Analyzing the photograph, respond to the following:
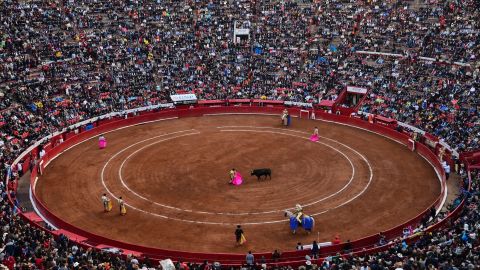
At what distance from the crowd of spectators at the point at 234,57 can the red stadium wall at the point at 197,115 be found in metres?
2.86

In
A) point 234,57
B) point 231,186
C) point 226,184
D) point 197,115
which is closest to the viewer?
point 231,186

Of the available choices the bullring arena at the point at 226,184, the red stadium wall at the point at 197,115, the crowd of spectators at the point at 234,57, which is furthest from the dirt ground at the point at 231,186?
the crowd of spectators at the point at 234,57

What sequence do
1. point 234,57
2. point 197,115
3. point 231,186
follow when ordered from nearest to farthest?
point 231,186, point 197,115, point 234,57

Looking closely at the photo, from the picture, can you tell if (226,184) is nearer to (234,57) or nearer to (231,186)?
(231,186)

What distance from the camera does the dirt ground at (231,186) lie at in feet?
123

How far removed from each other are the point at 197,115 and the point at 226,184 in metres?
20.5

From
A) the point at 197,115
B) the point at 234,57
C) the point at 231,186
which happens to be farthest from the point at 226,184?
the point at 234,57

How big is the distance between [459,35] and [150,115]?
37.8 meters

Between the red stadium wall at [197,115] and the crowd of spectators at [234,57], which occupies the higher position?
the crowd of spectators at [234,57]

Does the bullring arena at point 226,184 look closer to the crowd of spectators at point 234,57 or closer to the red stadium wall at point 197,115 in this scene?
the red stadium wall at point 197,115

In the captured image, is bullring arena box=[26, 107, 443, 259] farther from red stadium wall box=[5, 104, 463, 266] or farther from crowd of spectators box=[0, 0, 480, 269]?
crowd of spectators box=[0, 0, 480, 269]

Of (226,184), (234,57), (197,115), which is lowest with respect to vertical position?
(226,184)

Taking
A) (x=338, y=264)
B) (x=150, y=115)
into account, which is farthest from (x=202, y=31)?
(x=338, y=264)

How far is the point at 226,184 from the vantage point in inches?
1740
